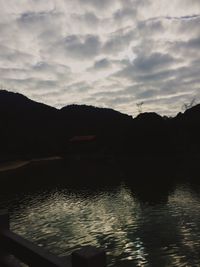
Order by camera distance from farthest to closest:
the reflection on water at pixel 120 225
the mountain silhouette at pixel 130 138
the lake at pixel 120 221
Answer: the mountain silhouette at pixel 130 138 → the lake at pixel 120 221 → the reflection on water at pixel 120 225

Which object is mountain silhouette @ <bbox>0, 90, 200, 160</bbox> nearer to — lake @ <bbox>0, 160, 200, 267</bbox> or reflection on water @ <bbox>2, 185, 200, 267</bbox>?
lake @ <bbox>0, 160, 200, 267</bbox>

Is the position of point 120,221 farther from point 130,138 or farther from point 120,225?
point 130,138

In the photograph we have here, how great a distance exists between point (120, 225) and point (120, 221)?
132 centimetres

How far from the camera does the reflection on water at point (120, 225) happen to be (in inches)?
738

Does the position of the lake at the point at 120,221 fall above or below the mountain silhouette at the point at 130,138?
below

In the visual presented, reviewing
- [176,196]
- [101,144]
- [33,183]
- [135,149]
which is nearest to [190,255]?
[176,196]

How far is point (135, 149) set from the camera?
344 feet

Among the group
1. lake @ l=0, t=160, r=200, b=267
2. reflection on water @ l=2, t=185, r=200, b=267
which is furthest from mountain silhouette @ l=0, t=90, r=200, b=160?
reflection on water @ l=2, t=185, r=200, b=267

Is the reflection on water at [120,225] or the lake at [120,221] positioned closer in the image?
the reflection on water at [120,225]

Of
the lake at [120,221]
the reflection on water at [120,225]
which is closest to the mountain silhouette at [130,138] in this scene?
the lake at [120,221]

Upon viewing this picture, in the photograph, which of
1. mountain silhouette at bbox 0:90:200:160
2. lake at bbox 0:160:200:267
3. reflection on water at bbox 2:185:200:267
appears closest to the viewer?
reflection on water at bbox 2:185:200:267

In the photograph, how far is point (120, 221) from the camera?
87.3 feet

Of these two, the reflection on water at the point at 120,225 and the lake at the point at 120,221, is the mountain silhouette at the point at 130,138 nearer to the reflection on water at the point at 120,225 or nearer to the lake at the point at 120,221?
the lake at the point at 120,221

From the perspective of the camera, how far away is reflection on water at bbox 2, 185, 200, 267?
61.5 feet
